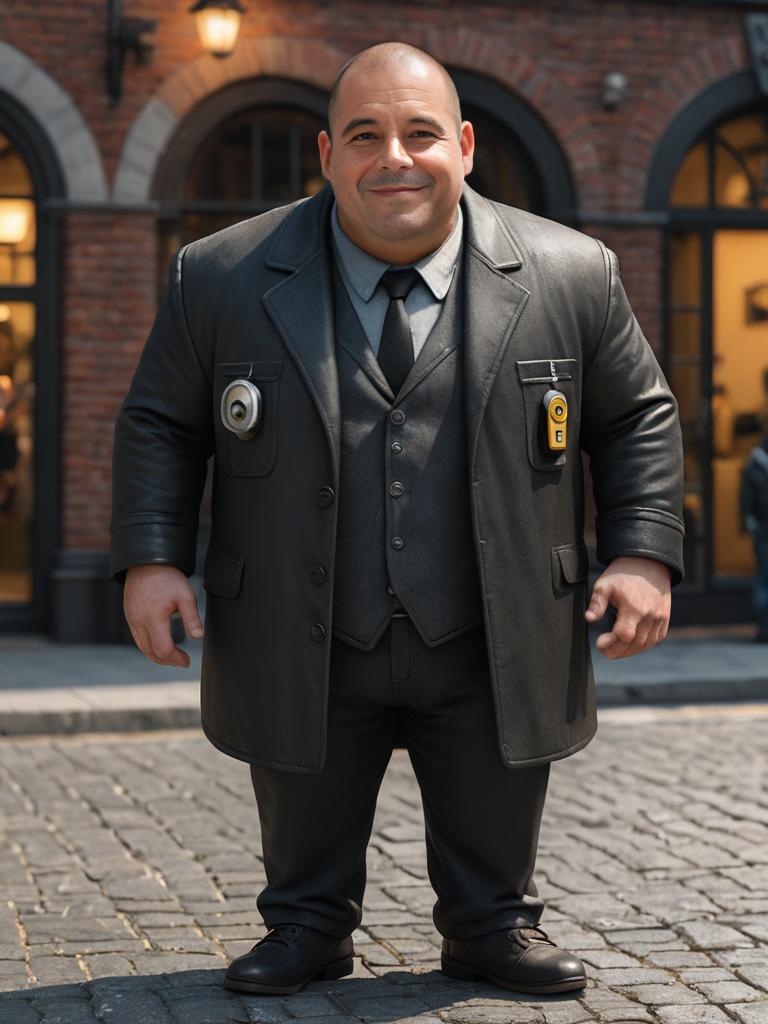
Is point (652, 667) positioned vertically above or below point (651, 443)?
below

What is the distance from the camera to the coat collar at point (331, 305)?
141 inches

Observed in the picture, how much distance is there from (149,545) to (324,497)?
0.39 meters

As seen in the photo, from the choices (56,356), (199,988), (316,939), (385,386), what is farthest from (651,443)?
(56,356)

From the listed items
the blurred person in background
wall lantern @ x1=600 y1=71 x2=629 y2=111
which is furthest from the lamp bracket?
the blurred person in background

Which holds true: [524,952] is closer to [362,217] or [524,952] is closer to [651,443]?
[651,443]

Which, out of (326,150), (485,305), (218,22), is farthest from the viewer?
(218,22)

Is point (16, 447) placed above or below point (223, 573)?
above

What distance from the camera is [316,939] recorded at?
3.87 metres

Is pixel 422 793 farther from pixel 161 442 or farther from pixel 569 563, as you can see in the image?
pixel 161 442

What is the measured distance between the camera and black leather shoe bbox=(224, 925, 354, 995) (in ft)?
12.5

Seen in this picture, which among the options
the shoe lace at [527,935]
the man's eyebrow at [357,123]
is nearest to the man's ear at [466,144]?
the man's eyebrow at [357,123]

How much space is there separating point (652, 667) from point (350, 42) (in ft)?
15.0

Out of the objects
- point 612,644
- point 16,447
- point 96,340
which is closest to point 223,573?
point 612,644

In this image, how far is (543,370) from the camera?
12.0 ft
